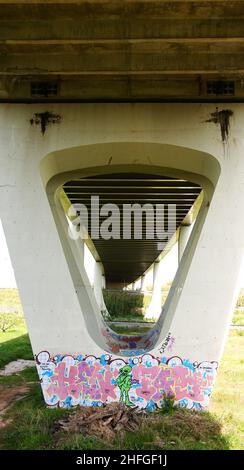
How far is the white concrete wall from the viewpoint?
1055 centimetres

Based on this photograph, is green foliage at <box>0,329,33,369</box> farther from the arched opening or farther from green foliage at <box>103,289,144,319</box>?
green foliage at <box>103,289,144,319</box>

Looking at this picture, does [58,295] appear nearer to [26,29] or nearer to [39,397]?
[39,397]

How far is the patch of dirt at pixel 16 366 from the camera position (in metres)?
15.7

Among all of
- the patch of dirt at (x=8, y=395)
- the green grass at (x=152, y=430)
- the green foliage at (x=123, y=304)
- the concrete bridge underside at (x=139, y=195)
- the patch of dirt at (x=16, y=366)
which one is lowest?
the green foliage at (x=123, y=304)

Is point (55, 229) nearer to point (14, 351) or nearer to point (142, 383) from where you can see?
point (142, 383)

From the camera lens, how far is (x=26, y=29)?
8.90m

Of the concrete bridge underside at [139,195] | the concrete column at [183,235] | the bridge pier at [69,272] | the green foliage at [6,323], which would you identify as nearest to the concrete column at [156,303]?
the concrete bridge underside at [139,195]

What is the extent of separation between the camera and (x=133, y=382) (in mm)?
10320

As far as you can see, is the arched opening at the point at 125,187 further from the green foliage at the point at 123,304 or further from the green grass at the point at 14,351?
the green foliage at the point at 123,304

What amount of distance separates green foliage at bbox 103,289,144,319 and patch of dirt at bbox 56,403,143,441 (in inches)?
1434

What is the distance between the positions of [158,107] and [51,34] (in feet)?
11.5

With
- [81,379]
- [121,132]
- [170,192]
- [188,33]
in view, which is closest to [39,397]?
[81,379]

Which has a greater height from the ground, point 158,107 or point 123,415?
point 158,107

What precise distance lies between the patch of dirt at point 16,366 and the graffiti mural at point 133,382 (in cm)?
558
